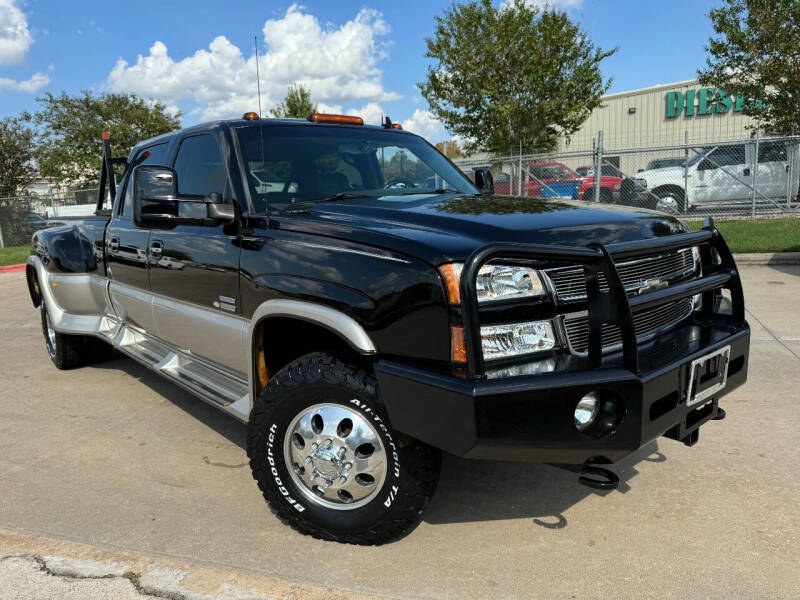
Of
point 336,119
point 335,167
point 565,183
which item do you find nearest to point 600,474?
point 335,167

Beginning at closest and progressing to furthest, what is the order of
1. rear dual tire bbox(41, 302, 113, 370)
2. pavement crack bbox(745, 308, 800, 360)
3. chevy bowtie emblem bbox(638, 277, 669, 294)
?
chevy bowtie emblem bbox(638, 277, 669, 294), pavement crack bbox(745, 308, 800, 360), rear dual tire bbox(41, 302, 113, 370)

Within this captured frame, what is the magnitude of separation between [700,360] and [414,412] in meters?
1.15

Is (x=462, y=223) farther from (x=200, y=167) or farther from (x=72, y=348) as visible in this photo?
(x=72, y=348)

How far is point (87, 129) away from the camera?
25.7m

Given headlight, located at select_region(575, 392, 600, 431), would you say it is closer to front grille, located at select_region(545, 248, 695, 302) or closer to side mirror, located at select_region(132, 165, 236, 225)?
front grille, located at select_region(545, 248, 695, 302)

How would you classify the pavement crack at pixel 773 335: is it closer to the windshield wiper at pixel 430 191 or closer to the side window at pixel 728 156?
the windshield wiper at pixel 430 191

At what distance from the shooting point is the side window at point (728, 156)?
15836 millimetres

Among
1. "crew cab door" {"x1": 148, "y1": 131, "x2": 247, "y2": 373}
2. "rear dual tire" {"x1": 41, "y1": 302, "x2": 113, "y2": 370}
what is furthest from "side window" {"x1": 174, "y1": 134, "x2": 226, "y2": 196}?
"rear dual tire" {"x1": 41, "y1": 302, "x2": 113, "y2": 370}

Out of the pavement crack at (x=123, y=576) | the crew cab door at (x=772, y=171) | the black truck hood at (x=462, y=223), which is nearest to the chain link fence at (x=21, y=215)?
the crew cab door at (x=772, y=171)

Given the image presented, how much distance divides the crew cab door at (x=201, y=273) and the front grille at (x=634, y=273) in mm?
1542

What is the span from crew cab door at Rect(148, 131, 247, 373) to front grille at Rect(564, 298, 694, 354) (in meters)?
1.56

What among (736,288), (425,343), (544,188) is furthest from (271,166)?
(544,188)

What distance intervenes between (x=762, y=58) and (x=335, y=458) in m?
18.6

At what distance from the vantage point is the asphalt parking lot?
8.14 feet
